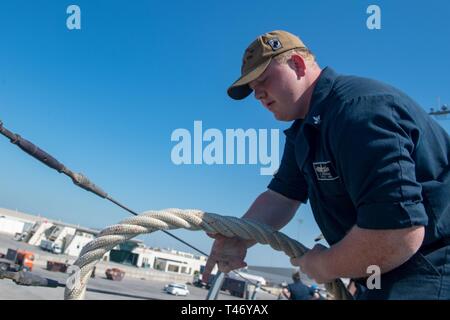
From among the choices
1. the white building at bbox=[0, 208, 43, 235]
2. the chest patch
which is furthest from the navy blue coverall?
the white building at bbox=[0, 208, 43, 235]

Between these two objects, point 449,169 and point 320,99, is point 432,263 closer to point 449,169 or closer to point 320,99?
point 449,169

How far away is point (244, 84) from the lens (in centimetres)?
139

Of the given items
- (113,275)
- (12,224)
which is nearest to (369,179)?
(113,275)

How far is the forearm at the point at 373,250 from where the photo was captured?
2.94 feet

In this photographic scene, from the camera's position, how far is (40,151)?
6.15 ft

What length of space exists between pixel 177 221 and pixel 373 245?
1.65 ft

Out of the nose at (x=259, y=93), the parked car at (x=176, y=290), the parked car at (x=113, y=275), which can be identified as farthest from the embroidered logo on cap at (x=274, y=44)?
the parked car at (x=113, y=275)

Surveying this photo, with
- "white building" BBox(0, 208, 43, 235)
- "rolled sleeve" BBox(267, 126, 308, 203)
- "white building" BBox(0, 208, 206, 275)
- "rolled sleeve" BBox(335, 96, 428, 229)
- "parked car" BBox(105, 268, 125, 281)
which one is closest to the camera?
"rolled sleeve" BBox(335, 96, 428, 229)

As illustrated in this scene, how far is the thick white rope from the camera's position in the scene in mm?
939

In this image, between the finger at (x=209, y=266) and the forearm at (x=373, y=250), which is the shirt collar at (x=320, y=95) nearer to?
the forearm at (x=373, y=250)

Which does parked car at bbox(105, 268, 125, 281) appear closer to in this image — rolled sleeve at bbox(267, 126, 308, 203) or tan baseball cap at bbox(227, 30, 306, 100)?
rolled sleeve at bbox(267, 126, 308, 203)

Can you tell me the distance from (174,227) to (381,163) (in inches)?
21.9
